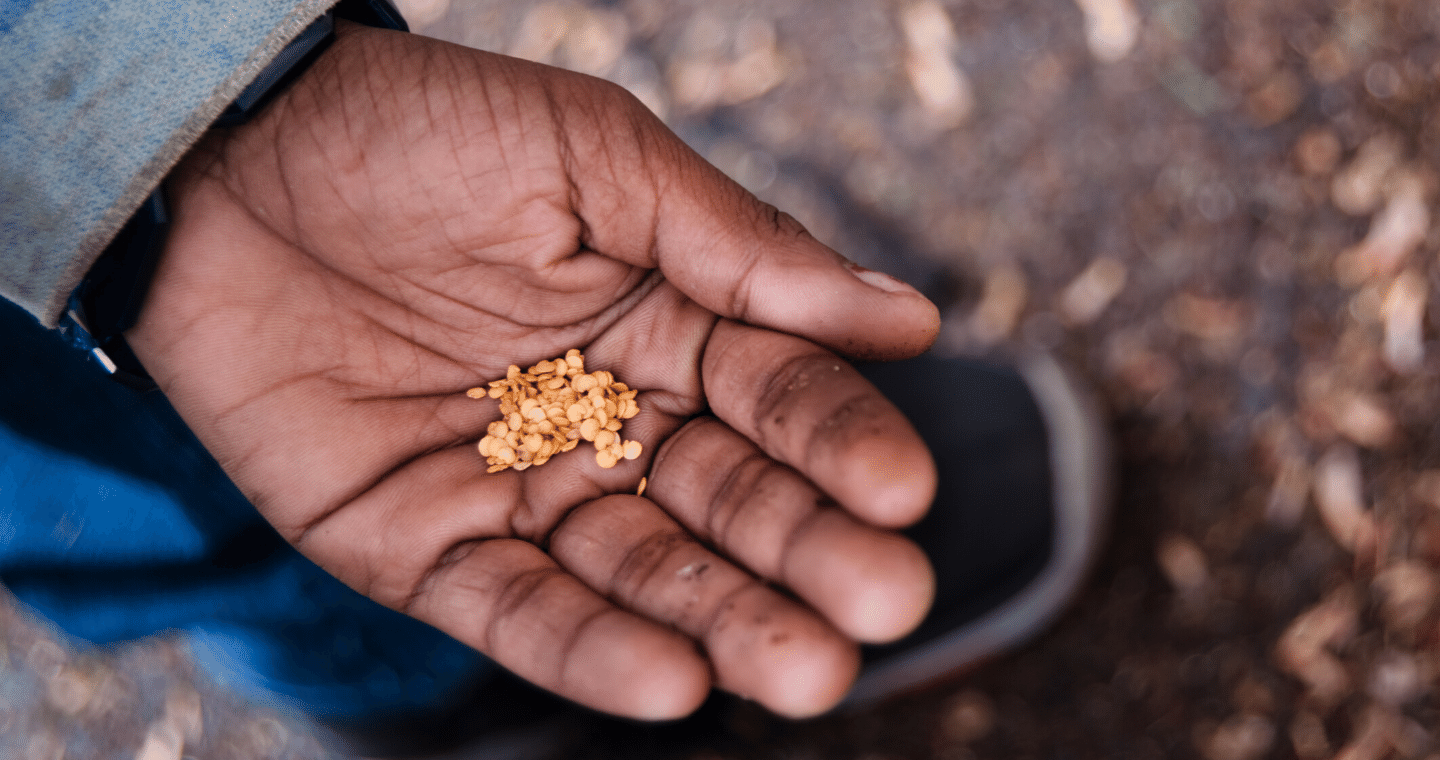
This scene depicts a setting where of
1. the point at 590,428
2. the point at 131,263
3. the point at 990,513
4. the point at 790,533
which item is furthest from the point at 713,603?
the point at 131,263

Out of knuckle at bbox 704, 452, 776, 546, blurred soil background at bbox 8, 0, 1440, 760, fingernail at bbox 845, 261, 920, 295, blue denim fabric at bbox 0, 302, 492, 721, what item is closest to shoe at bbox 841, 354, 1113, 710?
blurred soil background at bbox 8, 0, 1440, 760

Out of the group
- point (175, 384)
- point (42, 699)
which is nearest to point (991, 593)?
point (175, 384)

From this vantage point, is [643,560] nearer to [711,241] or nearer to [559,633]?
[559,633]

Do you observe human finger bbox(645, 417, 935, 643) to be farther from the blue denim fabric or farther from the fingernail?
the blue denim fabric

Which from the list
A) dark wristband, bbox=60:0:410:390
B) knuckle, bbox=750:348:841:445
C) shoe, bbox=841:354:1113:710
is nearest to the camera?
knuckle, bbox=750:348:841:445

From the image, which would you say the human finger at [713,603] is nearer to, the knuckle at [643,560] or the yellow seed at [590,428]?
the knuckle at [643,560]

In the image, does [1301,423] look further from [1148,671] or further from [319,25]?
[319,25]
